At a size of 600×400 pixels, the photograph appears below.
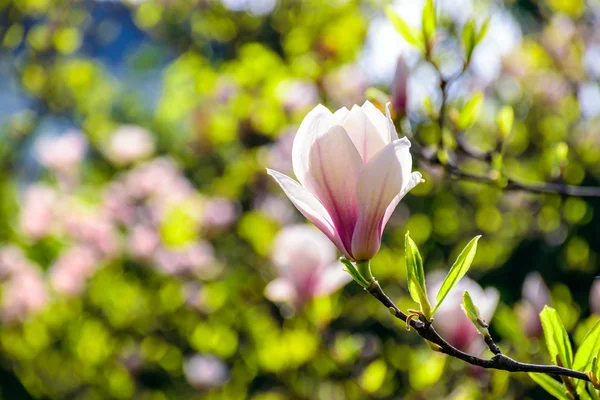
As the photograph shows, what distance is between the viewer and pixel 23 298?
7.32 feet

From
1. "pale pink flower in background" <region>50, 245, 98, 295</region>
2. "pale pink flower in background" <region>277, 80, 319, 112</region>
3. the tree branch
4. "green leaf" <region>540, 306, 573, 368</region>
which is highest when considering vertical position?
the tree branch

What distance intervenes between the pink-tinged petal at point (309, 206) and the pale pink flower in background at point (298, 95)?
60.2 inches

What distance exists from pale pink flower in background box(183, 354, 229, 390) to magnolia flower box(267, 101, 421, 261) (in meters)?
1.46

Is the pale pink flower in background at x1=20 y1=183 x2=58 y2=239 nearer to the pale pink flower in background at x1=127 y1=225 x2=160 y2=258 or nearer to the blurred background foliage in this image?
the blurred background foliage

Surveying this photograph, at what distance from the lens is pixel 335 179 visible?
0.57m

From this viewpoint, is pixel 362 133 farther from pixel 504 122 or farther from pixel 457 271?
pixel 504 122

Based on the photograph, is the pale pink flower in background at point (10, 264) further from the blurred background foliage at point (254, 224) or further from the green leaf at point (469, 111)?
the green leaf at point (469, 111)

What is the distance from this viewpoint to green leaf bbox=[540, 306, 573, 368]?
60cm

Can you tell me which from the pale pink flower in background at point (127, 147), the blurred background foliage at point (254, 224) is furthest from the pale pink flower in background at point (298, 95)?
the pale pink flower in background at point (127, 147)

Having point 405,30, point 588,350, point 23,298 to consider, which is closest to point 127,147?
point 23,298

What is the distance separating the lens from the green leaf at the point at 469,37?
2.98 ft

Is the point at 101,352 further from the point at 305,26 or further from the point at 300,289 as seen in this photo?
the point at 305,26

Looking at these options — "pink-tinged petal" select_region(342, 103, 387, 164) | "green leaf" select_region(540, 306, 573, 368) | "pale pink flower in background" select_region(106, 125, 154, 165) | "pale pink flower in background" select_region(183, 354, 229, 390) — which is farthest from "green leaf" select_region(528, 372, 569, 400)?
"pale pink flower in background" select_region(106, 125, 154, 165)

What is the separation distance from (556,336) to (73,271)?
1.99 m
